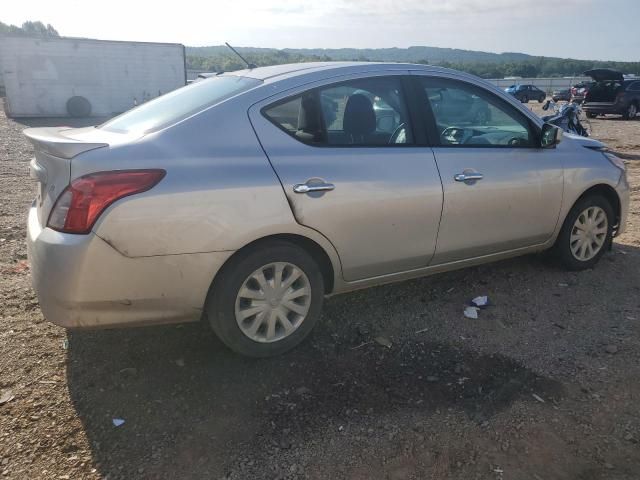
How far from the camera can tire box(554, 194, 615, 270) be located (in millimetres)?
4461

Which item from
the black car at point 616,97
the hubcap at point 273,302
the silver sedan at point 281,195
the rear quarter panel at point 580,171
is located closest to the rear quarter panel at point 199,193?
the silver sedan at point 281,195

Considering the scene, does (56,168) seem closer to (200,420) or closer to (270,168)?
(270,168)

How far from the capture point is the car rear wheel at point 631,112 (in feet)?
68.9

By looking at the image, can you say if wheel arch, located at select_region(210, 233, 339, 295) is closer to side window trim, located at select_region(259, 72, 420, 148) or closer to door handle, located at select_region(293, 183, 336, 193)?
door handle, located at select_region(293, 183, 336, 193)

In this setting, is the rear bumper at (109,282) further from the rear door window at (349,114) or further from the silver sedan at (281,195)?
the rear door window at (349,114)

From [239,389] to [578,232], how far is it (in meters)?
3.16

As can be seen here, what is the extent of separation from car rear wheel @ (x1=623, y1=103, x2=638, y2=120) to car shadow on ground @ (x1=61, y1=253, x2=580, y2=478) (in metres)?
21.5

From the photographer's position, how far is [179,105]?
332 centimetres

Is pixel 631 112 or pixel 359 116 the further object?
pixel 631 112

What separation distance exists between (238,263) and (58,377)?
1.21 meters

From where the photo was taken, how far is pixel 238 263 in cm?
295

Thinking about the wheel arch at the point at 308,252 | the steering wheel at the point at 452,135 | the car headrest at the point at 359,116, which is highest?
the car headrest at the point at 359,116

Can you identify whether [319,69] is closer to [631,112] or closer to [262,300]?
[262,300]

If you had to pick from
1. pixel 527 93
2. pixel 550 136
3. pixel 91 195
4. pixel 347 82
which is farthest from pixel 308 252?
pixel 527 93
